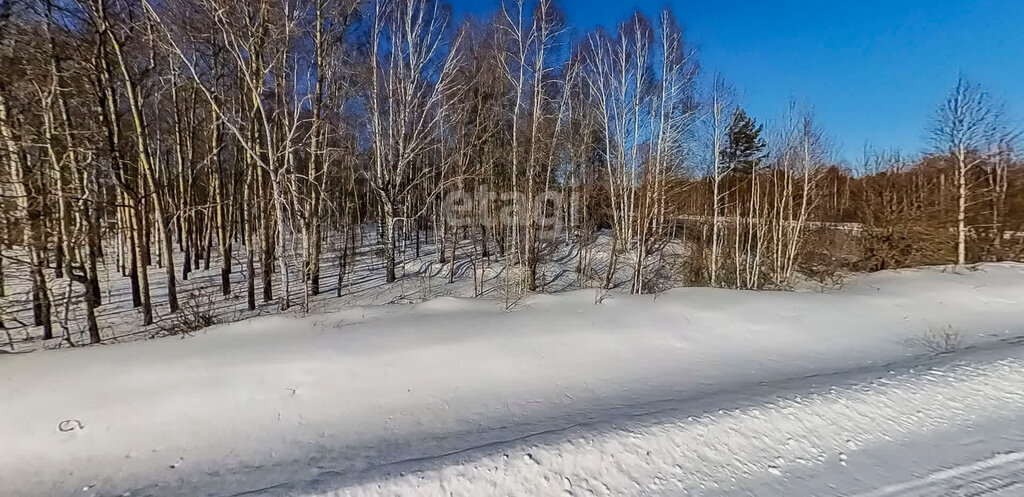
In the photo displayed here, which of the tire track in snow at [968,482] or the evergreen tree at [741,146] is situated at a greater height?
the evergreen tree at [741,146]

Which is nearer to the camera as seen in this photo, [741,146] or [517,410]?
[517,410]

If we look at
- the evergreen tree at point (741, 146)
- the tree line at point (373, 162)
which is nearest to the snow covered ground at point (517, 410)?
the tree line at point (373, 162)

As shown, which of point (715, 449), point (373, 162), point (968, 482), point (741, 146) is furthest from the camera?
point (741, 146)

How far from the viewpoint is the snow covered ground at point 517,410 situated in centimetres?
332

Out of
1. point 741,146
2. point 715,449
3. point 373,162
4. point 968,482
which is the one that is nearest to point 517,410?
point 715,449

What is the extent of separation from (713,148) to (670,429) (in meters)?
13.7

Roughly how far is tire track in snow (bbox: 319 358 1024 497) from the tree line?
24.4 feet

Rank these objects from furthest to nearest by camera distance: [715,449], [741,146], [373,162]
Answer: [741,146] < [373,162] < [715,449]

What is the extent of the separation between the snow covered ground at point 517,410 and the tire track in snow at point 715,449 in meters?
0.02

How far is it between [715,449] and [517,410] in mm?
1933

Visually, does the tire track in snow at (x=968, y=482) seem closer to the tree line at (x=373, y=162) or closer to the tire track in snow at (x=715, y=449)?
the tire track in snow at (x=715, y=449)

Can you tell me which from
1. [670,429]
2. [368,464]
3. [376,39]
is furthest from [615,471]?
[376,39]

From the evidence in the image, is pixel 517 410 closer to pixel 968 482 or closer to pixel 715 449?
pixel 715 449

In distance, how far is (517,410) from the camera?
15.2 feet
